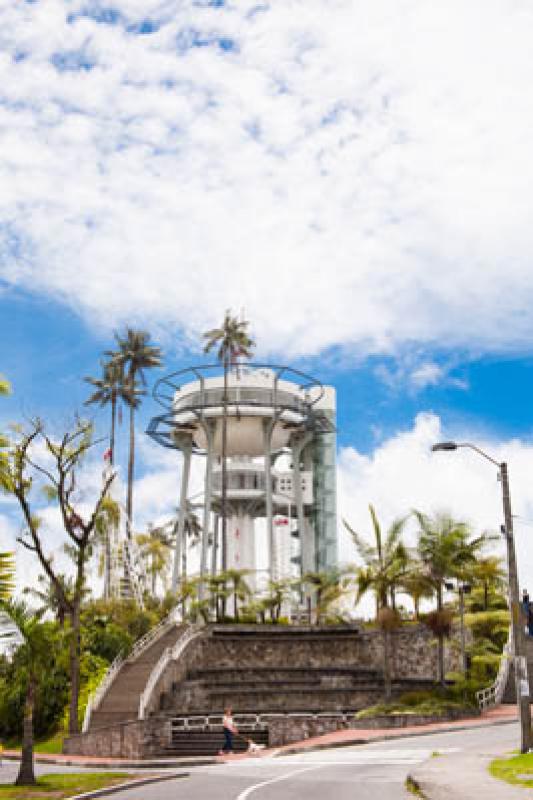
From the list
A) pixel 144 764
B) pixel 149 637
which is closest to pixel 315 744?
pixel 144 764

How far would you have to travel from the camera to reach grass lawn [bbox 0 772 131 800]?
53.1 feet

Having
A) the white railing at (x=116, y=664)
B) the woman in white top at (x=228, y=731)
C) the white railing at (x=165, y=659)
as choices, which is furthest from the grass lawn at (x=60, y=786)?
the white railing at (x=165, y=659)

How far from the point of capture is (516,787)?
557 inches

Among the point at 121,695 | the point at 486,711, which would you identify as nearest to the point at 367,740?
the point at 486,711

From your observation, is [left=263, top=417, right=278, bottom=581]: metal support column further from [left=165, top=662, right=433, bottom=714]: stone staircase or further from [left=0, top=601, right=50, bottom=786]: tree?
[left=0, top=601, right=50, bottom=786]: tree

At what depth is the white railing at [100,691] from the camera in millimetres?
33094

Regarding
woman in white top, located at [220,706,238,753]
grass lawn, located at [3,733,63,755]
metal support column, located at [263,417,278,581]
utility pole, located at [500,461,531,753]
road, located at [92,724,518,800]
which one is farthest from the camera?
metal support column, located at [263,417,278,581]

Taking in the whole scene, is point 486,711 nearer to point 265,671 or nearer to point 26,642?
point 265,671

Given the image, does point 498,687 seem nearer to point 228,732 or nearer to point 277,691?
point 277,691

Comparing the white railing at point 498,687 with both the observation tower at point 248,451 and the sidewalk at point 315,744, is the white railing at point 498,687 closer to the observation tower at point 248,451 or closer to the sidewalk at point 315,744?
the sidewalk at point 315,744

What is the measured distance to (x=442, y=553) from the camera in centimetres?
3775

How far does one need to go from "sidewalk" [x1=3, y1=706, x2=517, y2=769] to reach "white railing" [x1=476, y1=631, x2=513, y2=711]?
1422 mm

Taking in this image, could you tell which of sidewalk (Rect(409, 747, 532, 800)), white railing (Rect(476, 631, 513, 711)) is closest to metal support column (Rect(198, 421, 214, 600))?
white railing (Rect(476, 631, 513, 711))

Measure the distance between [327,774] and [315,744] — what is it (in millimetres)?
8365
